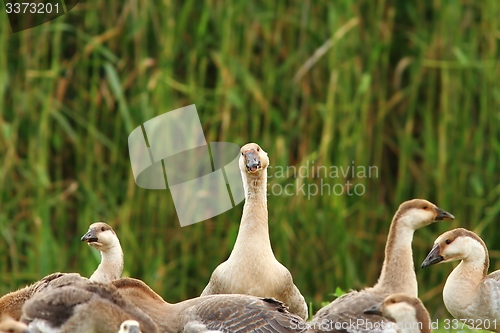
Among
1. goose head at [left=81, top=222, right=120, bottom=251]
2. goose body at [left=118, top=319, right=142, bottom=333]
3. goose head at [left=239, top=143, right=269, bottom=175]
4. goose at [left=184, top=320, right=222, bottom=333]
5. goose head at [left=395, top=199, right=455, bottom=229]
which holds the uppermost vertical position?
goose head at [left=239, top=143, right=269, bottom=175]

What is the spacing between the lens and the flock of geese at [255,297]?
4.86 m

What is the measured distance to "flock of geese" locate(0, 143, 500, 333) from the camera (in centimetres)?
486

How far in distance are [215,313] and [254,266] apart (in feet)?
2.61

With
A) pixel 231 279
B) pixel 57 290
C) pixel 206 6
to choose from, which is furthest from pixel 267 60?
pixel 57 290

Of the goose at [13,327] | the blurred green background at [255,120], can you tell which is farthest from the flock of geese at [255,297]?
the blurred green background at [255,120]

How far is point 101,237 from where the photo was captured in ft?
20.5

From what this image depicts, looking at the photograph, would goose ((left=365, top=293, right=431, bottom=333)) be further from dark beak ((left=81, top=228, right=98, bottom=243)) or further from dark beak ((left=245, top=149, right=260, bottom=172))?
dark beak ((left=81, top=228, right=98, bottom=243))

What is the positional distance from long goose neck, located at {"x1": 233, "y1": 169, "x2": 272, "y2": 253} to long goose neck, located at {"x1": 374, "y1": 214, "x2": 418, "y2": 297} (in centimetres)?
92

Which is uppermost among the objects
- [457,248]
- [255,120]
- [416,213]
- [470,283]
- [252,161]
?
[255,120]

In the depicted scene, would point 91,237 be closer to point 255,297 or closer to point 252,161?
point 252,161

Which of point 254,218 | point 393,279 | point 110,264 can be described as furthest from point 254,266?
point 110,264

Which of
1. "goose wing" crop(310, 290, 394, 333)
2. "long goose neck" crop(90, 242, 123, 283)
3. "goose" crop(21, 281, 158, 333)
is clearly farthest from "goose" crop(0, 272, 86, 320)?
"goose wing" crop(310, 290, 394, 333)

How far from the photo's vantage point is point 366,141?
28.4 feet

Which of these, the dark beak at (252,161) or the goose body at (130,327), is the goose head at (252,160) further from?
the goose body at (130,327)
